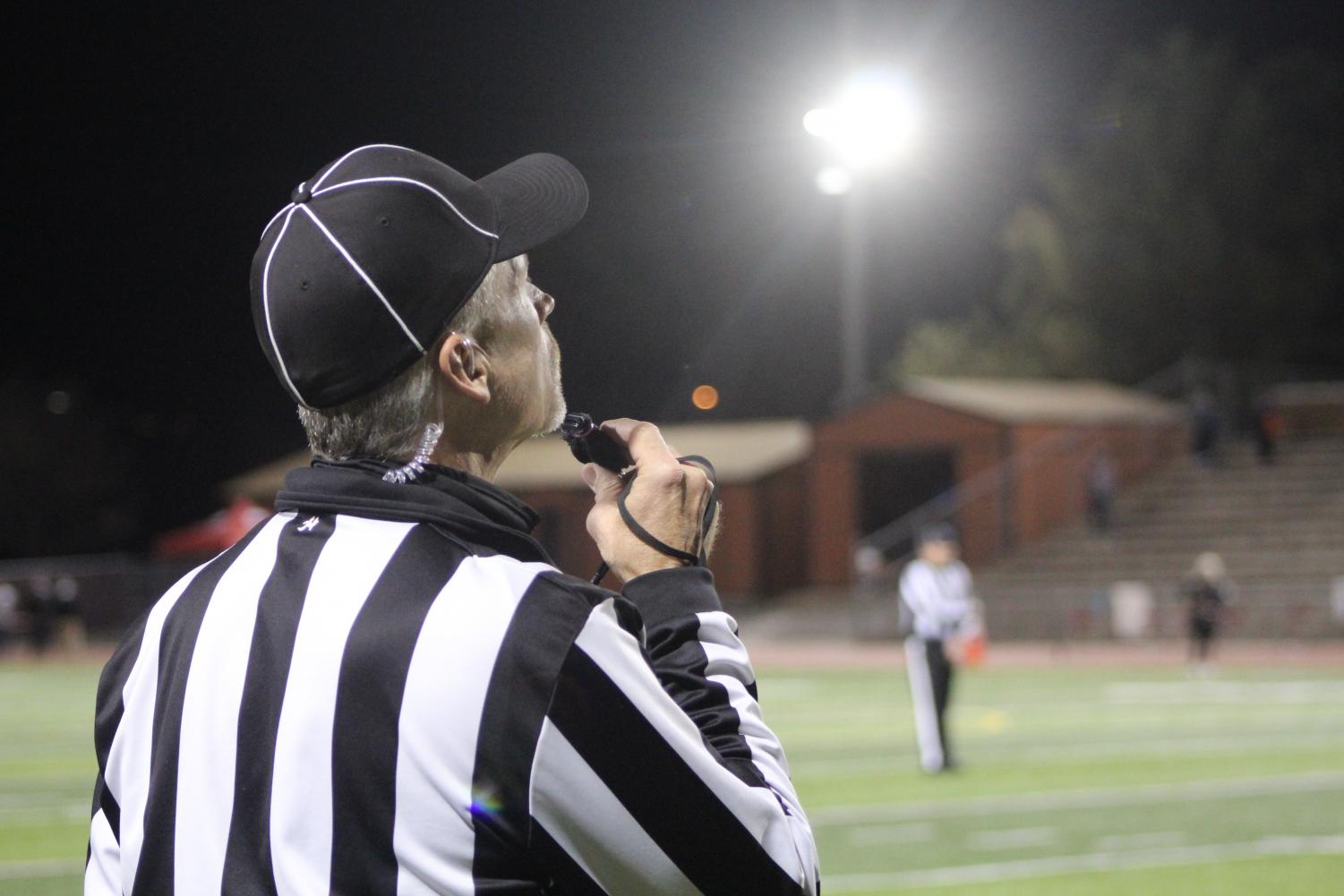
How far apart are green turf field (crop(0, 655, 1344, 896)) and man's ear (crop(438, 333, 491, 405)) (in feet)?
22.4

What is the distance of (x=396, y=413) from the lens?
1912 millimetres

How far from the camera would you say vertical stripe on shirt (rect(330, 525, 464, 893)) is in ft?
5.61

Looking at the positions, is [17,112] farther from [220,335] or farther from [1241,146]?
[1241,146]

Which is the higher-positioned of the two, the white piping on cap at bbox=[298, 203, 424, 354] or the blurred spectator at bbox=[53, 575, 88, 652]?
the white piping on cap at bbox=[298, 203, 424, 354]

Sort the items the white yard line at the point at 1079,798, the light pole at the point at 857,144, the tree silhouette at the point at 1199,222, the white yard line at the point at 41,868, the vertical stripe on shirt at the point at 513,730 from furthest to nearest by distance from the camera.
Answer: the tree silhouette at the point at 1199,222, the light pole at the point at 857,144, the white yard line at the point at 1079,798, the white yard line at the point at 41,868, the vertical stripe on shirt at the point at 513,730

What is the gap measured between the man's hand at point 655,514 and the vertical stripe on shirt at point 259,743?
0.39m

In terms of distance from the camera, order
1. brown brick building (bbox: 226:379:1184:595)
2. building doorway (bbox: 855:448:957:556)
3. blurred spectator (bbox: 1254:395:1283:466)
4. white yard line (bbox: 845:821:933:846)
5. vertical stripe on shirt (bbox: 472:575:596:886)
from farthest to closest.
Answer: building doorway (bbox: 855:448:957:556)
brown brick building (bbox: 226:379:1184:595)
blurred spectator (bbox: 1254:395:1283:466)
white yard line (bbox: 845:821:933:846)
vertical stripe on shirt (bbox: 472:575:596:886)

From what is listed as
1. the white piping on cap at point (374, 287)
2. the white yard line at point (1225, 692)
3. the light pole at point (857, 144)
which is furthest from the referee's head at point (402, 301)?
the light pole at point (857, 144)

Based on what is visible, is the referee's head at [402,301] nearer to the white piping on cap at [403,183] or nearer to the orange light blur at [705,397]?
the white piping on cap at [403,183]

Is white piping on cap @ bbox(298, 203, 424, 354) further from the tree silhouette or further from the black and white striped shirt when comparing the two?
the tree silhouette

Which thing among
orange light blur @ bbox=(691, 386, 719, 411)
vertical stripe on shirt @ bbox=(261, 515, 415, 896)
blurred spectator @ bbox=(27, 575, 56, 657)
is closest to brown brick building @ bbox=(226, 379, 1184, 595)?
blurred spectator @ bbox=(27, 575, 56, 657)

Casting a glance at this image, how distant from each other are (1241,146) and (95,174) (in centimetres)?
3532

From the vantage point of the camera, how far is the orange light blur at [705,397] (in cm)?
267

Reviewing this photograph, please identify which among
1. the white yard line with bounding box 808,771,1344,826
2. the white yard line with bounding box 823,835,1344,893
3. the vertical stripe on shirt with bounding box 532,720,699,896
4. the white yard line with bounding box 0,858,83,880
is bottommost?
the white yard line with bounding box 808,771,1344,826
